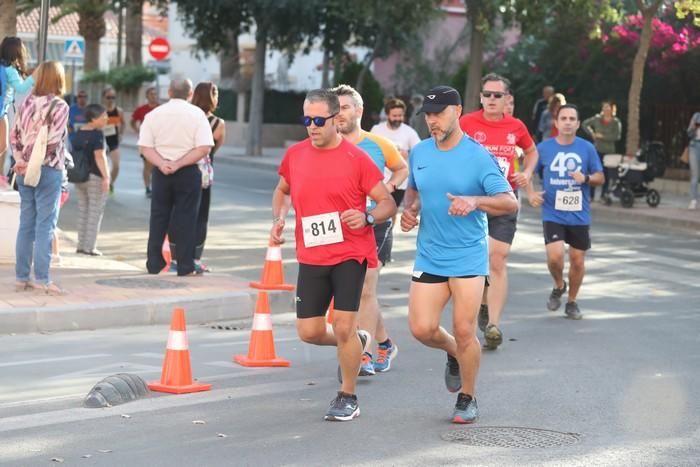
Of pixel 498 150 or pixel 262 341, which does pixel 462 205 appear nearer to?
pixel 262 341

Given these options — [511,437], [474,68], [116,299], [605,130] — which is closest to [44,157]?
[116,299]

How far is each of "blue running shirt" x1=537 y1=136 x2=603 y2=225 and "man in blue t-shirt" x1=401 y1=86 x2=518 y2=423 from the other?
413 centimetres

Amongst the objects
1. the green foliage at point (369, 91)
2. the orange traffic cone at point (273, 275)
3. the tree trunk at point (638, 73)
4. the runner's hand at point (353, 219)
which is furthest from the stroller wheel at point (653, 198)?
the green foliage at point (369, 91)

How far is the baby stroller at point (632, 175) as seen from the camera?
24.6 meters

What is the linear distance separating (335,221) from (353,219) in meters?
0.13

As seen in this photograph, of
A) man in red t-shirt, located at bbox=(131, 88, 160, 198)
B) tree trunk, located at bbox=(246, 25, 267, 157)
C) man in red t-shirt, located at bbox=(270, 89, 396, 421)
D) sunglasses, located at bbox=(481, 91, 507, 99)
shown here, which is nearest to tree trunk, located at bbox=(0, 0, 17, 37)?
man in red t-shirt, located at bbox=(131, 88, 160, 198)

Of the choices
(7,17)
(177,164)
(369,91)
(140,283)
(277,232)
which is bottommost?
(140,283)

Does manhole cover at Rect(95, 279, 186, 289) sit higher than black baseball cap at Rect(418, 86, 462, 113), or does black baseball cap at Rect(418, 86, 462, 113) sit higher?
black baseball cap at Rect(418, 86, 462, 113)

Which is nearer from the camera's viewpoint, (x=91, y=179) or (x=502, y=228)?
(x=502, y=228)

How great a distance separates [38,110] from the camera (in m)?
11.6

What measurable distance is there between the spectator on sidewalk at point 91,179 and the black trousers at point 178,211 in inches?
75.0

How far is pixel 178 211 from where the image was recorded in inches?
524

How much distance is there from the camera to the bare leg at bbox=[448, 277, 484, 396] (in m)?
7.97

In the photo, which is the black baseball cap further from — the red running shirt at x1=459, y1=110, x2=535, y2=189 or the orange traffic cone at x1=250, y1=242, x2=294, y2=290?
the orange traffic cone at x1=250, y1=242, x2=294, y2=290
